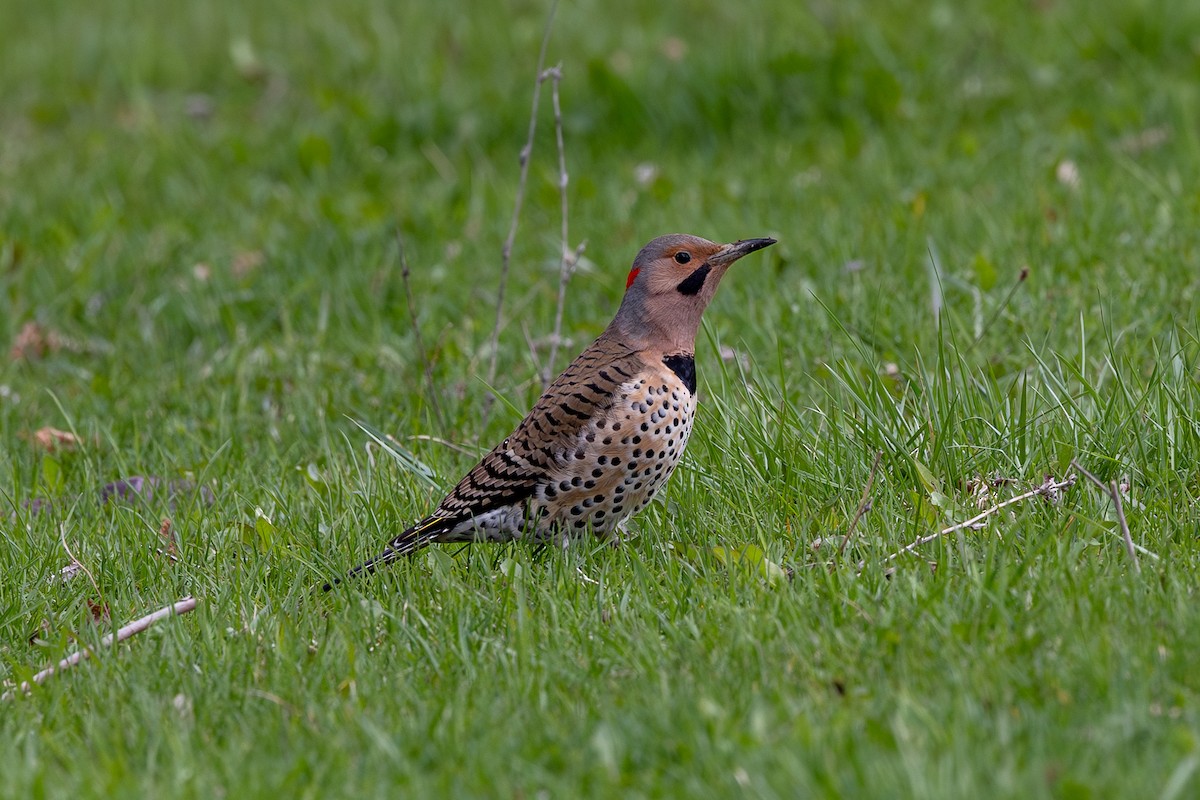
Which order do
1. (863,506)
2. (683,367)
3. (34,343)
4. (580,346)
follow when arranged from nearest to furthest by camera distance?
(863,506)
(683,367)
(580,346)
(34,343)

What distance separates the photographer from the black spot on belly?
5.04m

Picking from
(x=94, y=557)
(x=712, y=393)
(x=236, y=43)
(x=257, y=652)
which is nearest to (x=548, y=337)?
(x=712, y=393)

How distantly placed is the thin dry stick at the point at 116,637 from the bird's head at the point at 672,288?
5.65ft

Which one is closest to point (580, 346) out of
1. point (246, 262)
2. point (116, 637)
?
point (246, 262)

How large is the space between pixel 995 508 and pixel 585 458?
126cm

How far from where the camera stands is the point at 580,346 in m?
6.79

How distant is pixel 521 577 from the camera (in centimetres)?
425

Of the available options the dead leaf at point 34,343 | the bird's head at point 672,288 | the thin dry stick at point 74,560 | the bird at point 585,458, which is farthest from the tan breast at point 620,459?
the dead leaf at point 34,343

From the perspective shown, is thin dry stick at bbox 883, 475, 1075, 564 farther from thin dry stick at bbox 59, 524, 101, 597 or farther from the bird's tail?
thin dry stick at bbox 59, 524, 101, 597

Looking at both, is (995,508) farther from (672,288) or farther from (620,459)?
(672,288)

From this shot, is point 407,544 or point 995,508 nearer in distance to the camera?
point 995,508

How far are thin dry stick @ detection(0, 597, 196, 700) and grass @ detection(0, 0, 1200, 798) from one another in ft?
0.16

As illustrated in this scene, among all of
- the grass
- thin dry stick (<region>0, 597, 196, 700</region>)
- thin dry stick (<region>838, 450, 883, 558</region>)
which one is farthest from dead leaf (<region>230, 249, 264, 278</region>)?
thin dry stick (<region>838, 450, 883, 558</region>)

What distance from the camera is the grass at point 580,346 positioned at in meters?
3.43
